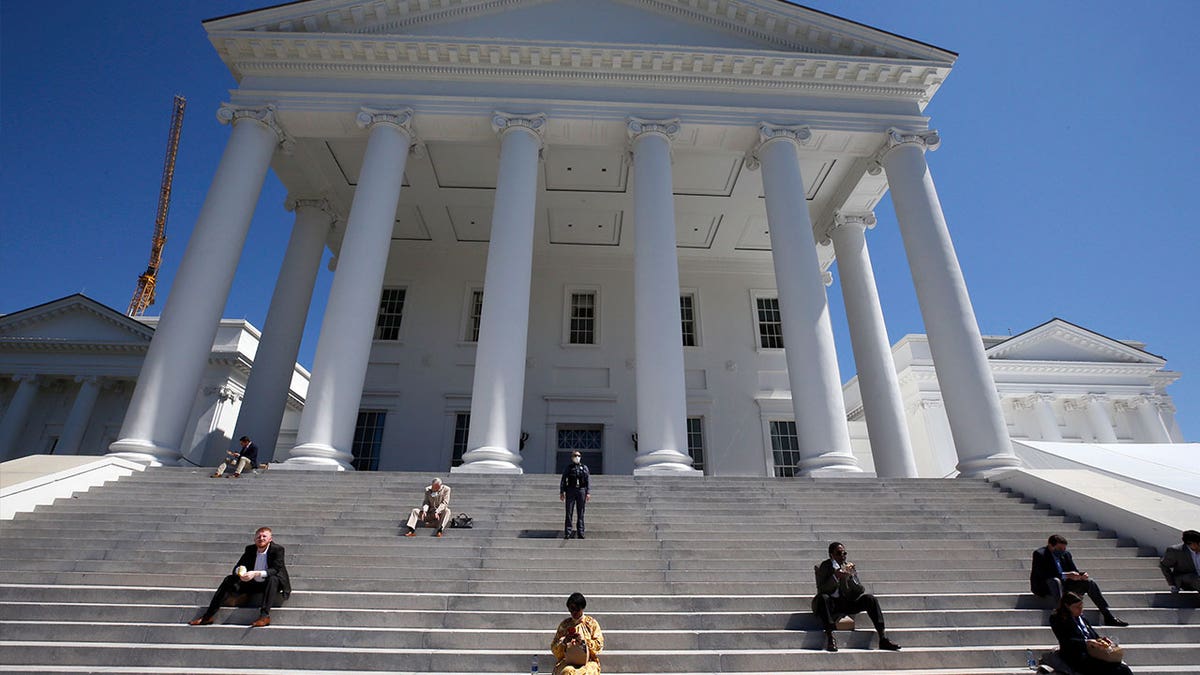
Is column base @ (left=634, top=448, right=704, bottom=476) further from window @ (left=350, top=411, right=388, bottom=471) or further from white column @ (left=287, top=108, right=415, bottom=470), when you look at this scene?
window @ (left=350, top=411, right=388, bottom=471)

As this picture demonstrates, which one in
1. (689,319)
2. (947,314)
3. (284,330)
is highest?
(689,319)

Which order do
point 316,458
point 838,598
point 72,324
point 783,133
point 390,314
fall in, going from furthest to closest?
point 72,324 < point 390,314 < point 783,133 < point 316,458 < point 838,598

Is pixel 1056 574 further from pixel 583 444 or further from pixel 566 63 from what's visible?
pixel 583 444

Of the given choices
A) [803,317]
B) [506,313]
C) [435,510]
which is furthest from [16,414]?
[803,317]

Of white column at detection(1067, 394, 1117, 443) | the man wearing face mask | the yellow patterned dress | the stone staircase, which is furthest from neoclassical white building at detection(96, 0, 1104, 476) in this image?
white column at detection(1067, 394, 1117, 443)

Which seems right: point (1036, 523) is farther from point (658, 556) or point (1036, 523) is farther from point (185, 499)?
point (185, 499)

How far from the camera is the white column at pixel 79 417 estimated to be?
2511 centimetres

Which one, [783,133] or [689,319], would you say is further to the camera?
[689,319]

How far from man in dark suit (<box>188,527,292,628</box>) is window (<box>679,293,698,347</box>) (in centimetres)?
1870

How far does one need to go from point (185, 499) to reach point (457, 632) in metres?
7.29

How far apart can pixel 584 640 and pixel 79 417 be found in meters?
30.4

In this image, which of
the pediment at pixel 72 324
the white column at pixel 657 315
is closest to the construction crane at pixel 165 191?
the pediment at pixel 72 324

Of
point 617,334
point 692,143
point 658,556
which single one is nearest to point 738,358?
point 617,334

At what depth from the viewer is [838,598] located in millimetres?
6273
